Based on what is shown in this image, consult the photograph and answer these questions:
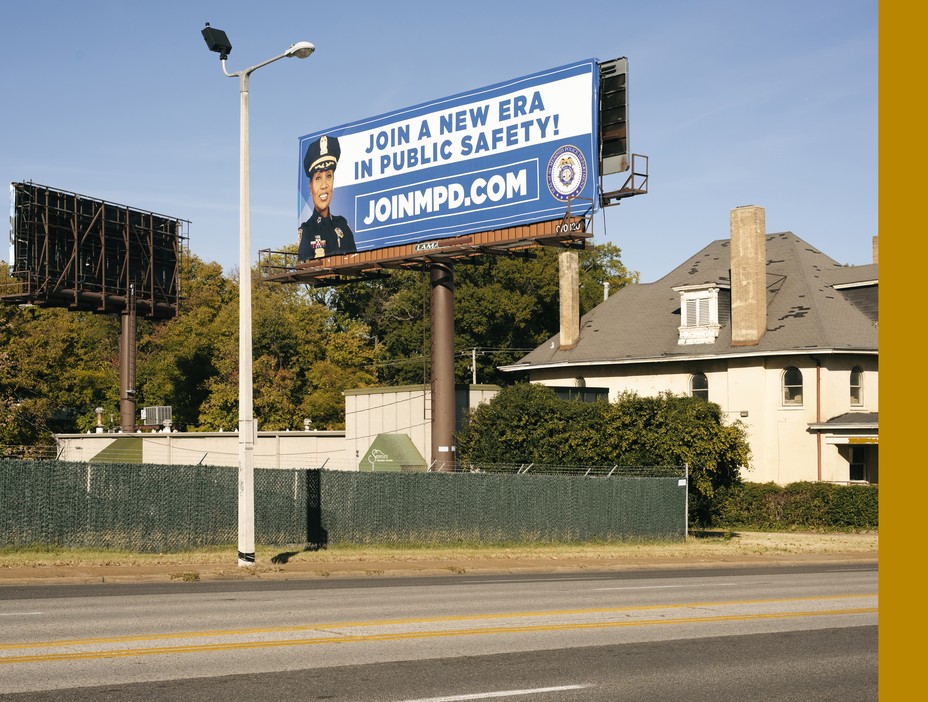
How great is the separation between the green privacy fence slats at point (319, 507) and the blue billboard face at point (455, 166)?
10.1 metres

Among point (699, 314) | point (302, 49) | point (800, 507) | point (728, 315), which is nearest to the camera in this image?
point (302, 49)

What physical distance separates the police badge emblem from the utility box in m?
14.3

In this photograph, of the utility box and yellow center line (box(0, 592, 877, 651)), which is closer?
yellow center line (box(0, 592, 877, 651))

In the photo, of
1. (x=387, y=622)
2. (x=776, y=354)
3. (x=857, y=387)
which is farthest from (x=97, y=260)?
(x=387, y=622)

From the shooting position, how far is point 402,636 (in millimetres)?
14141

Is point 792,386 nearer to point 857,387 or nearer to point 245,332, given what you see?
point 857,387

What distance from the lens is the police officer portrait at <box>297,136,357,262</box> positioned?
1740 inches

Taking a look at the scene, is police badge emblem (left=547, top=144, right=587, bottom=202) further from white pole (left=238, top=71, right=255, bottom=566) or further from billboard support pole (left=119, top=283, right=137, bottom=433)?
billboard support pole (left=119, top=283, right=137, bottom=433)

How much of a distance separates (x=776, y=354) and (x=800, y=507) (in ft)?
22.9

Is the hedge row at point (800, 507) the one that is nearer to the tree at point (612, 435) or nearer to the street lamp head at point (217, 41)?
the tree at point (612, 435)

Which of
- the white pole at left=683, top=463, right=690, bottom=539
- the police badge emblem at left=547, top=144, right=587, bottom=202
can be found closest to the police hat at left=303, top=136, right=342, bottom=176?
the police badge emblem at left=547, top=144, right=587, bottom=202

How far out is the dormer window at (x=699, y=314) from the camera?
167 ft

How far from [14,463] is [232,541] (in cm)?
637

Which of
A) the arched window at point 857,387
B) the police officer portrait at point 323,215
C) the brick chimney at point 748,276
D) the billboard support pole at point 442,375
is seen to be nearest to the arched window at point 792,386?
the brick chimney at point 748,276
